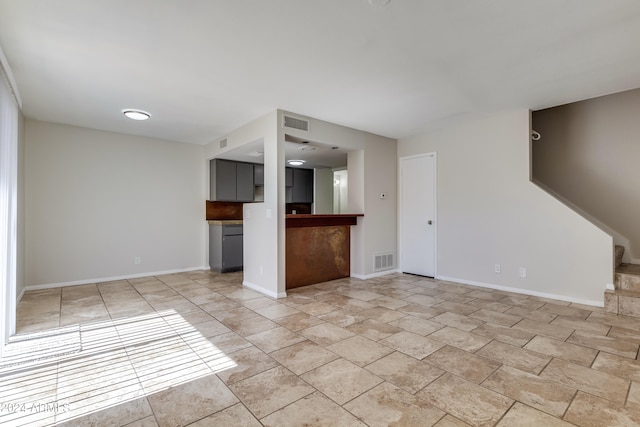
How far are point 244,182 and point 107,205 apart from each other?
8.12 feet

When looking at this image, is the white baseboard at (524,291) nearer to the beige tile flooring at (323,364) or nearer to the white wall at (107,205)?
the beige tile flooring at (323,364)

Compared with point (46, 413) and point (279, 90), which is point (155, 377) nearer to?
point (46, 413)

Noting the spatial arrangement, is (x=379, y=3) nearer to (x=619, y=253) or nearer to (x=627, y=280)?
(x=627, y=280)

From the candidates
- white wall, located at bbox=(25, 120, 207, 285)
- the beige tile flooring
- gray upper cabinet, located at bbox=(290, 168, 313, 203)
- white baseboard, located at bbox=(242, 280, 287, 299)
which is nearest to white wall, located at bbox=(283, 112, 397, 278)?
the beige tile flooring

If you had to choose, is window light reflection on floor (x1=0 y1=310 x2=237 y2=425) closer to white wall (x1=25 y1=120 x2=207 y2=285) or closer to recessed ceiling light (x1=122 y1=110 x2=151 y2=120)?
white wall (x1=25 y1=120 x2=207 y2=285)

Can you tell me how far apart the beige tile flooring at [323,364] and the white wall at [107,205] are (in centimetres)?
110

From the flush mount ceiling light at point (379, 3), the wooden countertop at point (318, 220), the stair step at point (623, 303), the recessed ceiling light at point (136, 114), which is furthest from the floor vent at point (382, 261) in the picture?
the recessed ceiling light at point (136, 114)

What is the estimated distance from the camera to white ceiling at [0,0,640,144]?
214 centimetres

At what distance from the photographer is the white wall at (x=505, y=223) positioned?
380 cm

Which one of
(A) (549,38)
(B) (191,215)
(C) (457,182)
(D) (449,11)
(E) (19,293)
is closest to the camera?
(D) (449,11)

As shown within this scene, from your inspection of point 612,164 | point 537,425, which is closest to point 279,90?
point 537,425

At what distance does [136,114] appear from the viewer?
4207 mm

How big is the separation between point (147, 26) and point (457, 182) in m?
4.53

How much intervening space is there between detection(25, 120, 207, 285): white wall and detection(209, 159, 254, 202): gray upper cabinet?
0.34m
